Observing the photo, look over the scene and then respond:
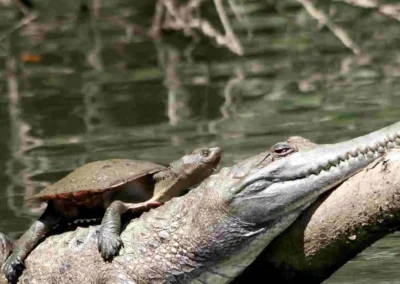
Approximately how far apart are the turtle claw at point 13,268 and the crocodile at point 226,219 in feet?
1.12

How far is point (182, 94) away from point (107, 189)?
7491mm

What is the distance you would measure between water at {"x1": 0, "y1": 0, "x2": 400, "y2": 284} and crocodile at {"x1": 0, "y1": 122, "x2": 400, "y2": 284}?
1477mm

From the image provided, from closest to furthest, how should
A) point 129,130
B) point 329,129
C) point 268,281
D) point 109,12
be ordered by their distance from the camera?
point 268,281, point 329,129, point 129,130, point 109,12

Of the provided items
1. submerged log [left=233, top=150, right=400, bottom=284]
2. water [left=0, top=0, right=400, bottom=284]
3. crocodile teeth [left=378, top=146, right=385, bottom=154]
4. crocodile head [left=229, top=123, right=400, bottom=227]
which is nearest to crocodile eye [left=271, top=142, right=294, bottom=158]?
crocodile head [left=229, top=123, right=400, bottom=227]

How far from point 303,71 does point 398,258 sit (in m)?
7.23

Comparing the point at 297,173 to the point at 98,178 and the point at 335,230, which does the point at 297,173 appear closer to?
the point at 335,230

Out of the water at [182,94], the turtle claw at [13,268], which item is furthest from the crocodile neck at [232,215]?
the water at [182,94]

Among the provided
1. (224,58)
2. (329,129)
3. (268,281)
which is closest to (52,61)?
Result: (224,58)

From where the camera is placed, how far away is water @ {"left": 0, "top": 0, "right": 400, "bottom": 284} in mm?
11430

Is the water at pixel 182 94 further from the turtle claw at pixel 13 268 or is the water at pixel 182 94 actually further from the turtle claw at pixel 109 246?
the turtle claw at pixel 13 268

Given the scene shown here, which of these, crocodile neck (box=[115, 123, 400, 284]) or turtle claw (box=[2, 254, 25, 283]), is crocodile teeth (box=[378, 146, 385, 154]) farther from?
turtle claw (box=[2, 254, 25, 283])

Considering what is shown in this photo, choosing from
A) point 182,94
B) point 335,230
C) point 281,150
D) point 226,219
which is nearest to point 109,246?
point 226,219

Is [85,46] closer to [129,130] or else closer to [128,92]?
[128,92]

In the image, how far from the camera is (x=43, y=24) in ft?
66.2
